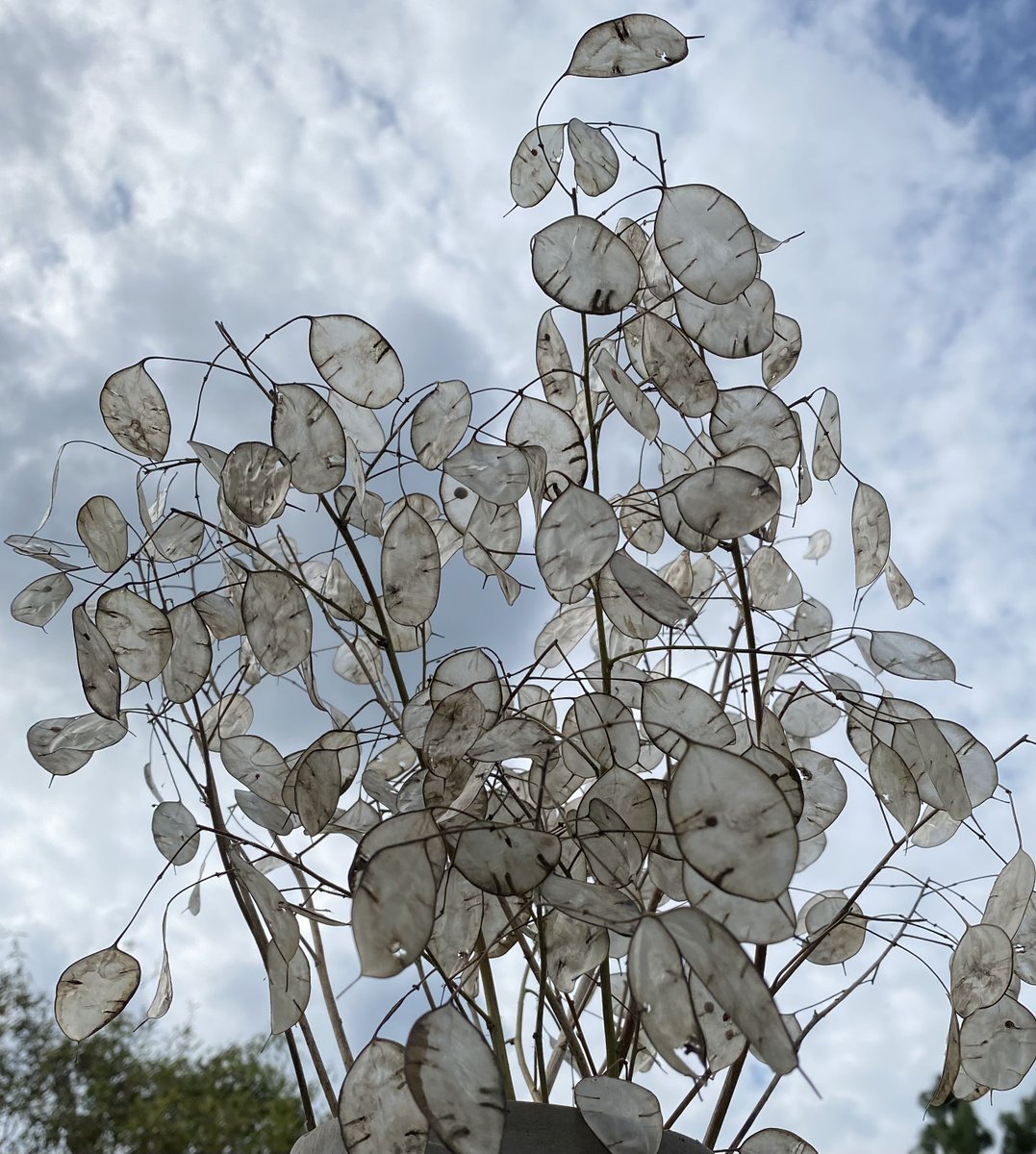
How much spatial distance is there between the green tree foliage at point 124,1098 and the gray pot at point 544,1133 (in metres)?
3.81

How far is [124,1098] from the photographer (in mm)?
4133

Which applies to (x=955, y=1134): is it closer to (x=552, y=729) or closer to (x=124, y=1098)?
(x=124, y=1098)

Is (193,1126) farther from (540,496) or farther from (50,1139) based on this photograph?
(540,496)

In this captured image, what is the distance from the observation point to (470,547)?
559 mm

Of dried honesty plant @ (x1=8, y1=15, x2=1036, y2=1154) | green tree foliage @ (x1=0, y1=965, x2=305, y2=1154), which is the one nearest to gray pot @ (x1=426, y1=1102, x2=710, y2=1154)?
dried honesty plant @ (x1=8, y1=15, x2=1036, y2=1154)

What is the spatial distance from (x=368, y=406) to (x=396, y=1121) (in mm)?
301

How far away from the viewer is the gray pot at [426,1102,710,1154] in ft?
1.39

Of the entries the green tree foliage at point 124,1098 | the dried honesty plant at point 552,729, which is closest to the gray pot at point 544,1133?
the dried honesty plant at point 552,729

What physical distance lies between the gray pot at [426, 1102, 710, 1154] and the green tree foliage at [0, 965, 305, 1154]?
381cm

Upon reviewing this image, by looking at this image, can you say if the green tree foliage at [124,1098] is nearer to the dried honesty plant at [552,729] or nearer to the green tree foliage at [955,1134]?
the green tree foliage at [955,1134]

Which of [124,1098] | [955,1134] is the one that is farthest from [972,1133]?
[124,1098]

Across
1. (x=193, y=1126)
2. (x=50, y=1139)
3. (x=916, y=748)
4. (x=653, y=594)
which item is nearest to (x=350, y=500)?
(x=653, y=594)

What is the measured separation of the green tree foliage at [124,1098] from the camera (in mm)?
3910

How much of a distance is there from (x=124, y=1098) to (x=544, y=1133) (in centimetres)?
440
